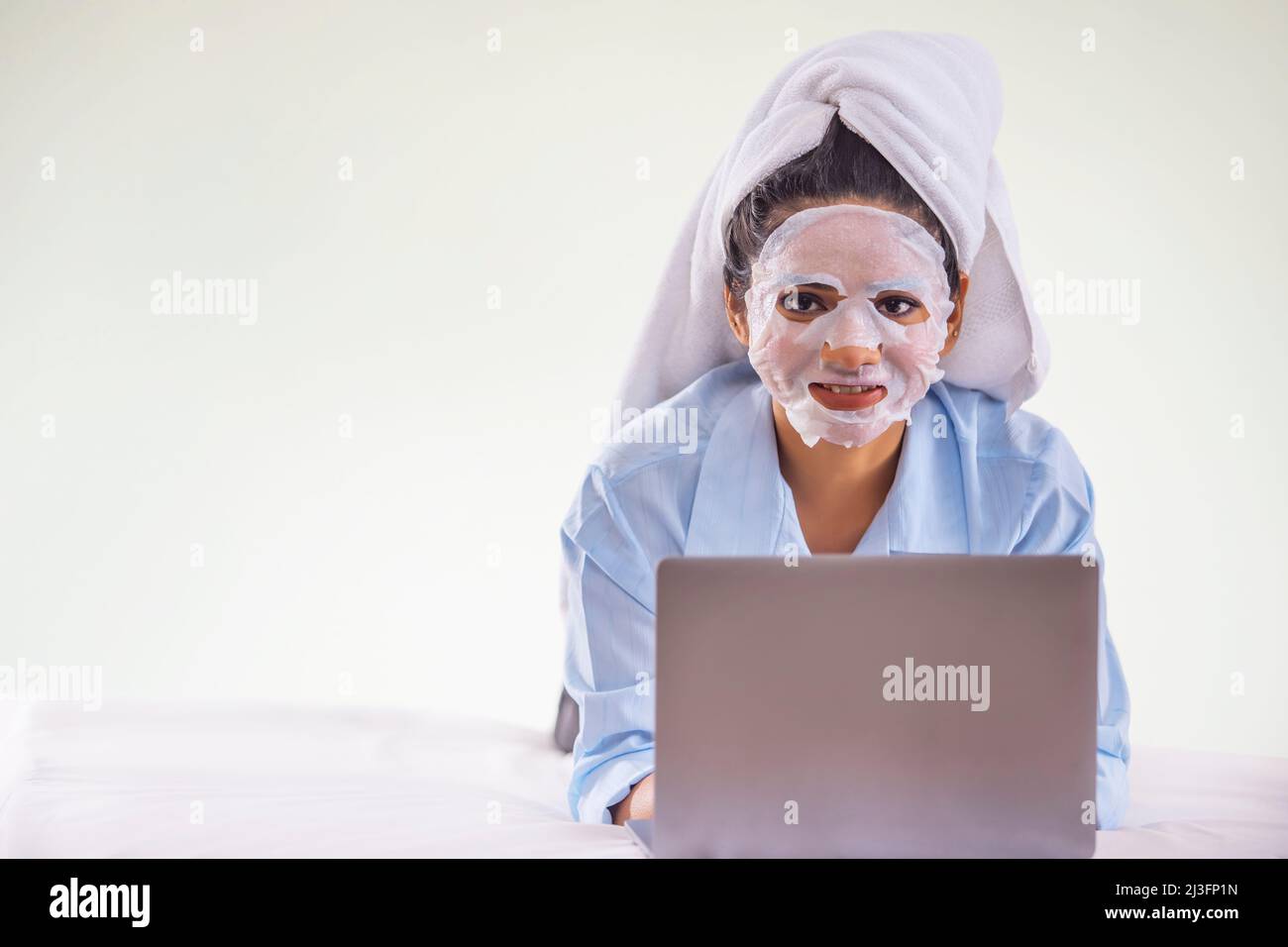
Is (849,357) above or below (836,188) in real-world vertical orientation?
below

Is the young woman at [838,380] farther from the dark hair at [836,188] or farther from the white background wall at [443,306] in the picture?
the white background wall at [443,306]

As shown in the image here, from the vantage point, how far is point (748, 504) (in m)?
1.92

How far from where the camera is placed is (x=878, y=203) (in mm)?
1794

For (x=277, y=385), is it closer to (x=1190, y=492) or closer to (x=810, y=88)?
(x=810, y=88)

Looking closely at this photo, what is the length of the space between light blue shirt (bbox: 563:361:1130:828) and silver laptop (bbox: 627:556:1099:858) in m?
0.69

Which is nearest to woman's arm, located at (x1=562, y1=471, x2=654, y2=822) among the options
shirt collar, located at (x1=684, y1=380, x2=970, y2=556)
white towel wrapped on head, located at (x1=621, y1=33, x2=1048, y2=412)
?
shirt collar, located at (x1=684, y1=380, x2=970, y2=556)

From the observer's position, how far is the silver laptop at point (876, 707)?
3.56ft

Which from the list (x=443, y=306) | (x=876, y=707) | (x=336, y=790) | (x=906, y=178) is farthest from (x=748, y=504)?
(x=443, y=306)

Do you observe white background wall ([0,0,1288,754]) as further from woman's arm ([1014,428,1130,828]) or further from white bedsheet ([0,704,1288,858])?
woman's arm ([1014,428,1130,828])

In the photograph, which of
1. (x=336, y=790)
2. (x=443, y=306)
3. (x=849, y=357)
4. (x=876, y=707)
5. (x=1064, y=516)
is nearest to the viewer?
(x=876, y=707)

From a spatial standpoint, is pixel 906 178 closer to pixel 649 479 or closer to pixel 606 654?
pixel 649 479

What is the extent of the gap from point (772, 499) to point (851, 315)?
315mm
